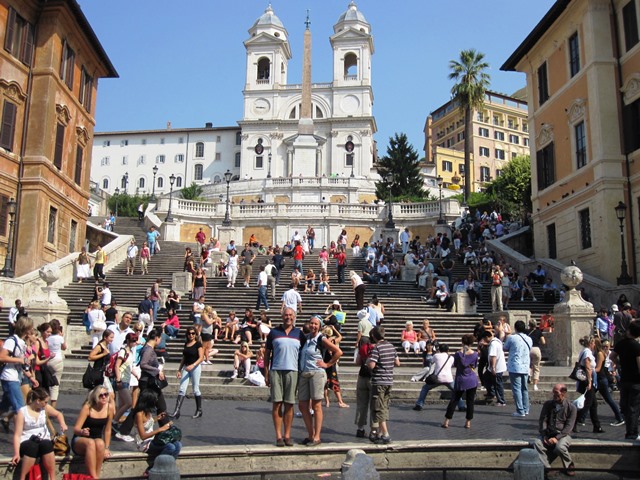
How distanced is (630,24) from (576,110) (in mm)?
3738

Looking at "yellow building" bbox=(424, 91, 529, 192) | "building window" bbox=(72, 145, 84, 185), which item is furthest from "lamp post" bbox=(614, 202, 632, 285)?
"yellow building" bbox=(424, 91, 529, 192)

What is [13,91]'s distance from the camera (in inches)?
1002

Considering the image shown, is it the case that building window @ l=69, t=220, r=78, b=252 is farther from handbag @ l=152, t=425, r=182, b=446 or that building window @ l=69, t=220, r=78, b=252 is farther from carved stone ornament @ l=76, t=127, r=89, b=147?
handbag @ l=152, t=425, r=182, b=446

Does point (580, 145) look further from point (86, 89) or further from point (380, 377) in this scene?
point (86, 89)

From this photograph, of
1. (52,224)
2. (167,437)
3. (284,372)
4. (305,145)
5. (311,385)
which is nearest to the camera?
(167,437)

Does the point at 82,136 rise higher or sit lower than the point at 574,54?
lower

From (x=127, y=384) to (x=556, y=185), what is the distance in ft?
74.6

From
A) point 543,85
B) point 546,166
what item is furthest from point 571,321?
point 543,85

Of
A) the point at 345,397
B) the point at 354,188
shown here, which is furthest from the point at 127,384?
the point at 354,188

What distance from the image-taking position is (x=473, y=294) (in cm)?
2216

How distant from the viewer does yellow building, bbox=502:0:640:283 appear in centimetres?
2342

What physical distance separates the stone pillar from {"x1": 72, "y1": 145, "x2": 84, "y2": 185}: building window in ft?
77.6

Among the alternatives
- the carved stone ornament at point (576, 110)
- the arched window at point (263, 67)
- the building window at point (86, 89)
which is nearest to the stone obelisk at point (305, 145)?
the arched window at point (263, 67)

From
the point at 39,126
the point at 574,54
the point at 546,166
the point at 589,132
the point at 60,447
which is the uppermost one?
the point at 574,54
